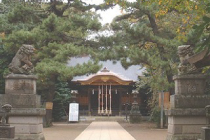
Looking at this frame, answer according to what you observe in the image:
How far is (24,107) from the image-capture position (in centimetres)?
1075

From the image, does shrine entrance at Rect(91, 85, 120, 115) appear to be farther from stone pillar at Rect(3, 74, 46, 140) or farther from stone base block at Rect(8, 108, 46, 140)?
stone base block at Rect(8, 108, 46, 140)

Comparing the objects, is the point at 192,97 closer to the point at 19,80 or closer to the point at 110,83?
the point at 19,80

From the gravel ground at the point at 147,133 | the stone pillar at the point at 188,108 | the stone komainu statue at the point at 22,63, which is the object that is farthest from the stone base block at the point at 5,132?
the gravel ground at the point at 147,133

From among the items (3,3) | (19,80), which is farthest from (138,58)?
(3,3)

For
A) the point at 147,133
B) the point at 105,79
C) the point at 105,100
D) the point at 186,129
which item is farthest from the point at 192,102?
the point at 105,100

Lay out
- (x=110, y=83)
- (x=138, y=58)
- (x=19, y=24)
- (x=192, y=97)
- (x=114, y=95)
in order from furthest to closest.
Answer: (x=114, y=95), (x=110, y=83), (x=19, y=24), (x=138, y=58), (x=192, y=97)

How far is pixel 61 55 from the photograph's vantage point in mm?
17406

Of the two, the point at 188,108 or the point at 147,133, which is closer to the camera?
the point at 188,108

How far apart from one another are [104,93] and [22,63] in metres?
22.3

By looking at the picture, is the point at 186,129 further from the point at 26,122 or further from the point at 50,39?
the point at 50,39

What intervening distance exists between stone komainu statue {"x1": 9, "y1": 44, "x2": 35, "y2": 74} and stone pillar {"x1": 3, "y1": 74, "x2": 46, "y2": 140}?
0.72ft

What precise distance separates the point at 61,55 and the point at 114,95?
17088 mm

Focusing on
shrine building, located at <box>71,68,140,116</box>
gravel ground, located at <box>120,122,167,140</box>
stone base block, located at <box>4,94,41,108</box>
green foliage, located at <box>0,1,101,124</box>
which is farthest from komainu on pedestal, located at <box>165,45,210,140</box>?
shrine building, located at <box>71,68,140,116</box>

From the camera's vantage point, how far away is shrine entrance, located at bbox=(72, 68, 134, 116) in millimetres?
30203
